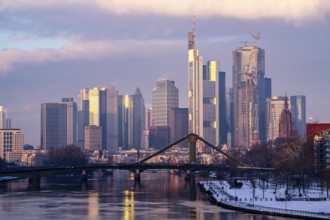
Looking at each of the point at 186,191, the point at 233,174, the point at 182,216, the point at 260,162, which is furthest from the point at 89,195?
the point at 260,162

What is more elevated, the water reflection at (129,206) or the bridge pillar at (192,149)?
the bridge pillar at (192,149)

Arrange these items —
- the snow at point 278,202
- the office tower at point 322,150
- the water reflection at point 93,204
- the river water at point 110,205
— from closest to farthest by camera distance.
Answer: the snow at point 278,202, the river water at point 110,205, the water reflection at point 93,204, the office tower at point 322,150

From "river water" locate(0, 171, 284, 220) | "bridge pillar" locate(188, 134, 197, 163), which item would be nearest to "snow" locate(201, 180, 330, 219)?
"river water" locate(0, 171, 284, 220)

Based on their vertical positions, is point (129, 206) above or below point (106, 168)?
below

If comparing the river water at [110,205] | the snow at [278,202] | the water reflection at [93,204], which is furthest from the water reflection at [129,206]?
the snow at [278,202]

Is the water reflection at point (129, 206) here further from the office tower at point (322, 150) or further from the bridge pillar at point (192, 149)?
the bridge pillar at point (192, 149)

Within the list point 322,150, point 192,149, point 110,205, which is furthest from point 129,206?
point 192,149

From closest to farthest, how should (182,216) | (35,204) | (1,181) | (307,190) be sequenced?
1. (182,216)
2. (35,204)
3. (307,190)
4. (1,181)

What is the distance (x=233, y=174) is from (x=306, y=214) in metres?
78.8

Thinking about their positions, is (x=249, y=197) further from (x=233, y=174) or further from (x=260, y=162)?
(x=260, y=162)

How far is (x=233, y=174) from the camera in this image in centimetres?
14388

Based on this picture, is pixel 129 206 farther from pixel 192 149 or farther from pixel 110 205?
pixel 192 149

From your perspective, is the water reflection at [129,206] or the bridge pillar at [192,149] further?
the bridge pillar at [192,149]

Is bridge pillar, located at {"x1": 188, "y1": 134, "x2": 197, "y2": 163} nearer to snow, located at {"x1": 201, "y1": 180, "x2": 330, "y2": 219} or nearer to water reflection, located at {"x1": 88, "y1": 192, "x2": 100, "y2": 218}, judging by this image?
water reflection, located at {"x1": 88, "y1": 192, "x2": 100, "y2": 218}
